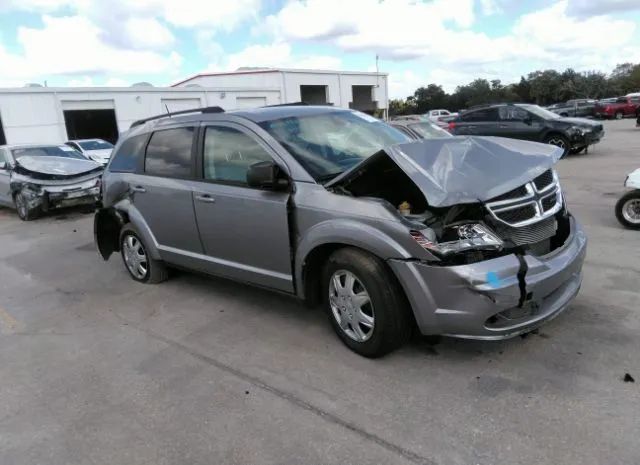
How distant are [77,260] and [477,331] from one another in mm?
6065

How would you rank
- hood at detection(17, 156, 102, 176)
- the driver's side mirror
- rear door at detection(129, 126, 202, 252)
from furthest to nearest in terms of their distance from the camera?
hood at detection(17, 156, 102, 176), rear door at detection(129, 126, 202, 252), the driver's side mirror

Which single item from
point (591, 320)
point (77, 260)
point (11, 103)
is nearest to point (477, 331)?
point (591, 320)

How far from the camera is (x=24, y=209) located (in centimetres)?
1105

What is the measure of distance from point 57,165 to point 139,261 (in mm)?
7168

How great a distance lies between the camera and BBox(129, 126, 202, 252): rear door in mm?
4730

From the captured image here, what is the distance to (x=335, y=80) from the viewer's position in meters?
46.7

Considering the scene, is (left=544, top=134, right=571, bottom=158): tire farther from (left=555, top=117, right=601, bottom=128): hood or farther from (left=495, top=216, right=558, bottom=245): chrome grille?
(left=495, top=216, right=558, bottom=245): chrome grille

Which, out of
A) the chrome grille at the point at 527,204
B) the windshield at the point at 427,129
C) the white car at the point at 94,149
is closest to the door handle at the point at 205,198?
the chrome grille at the point at 527,204

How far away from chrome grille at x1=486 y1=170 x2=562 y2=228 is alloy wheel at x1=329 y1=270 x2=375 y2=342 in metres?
1.02

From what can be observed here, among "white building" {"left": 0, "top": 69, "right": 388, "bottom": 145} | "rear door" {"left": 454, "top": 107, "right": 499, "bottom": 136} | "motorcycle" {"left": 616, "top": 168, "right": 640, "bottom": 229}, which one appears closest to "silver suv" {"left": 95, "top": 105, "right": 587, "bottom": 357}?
"motorcycle" {"left": 616, "top": 168, "right": 640, "bottom": 229}

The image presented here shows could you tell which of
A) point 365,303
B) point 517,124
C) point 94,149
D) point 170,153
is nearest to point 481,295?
point 365,303

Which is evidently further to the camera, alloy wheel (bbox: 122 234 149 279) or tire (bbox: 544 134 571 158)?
tire (bbox: 544 134 571 158)

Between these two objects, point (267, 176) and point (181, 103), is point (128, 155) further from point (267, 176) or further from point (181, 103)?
point (181, 103)

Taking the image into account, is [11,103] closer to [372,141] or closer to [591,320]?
[372,141]
